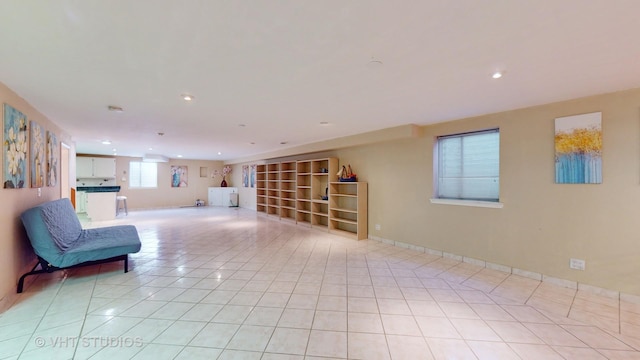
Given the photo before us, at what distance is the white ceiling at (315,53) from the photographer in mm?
1469

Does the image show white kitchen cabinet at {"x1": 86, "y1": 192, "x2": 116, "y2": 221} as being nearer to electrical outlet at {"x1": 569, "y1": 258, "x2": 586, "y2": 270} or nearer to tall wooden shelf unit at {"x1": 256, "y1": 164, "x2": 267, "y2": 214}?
tall wooden shelf unit at {"x1": 256, "y1": 164, "x2": 267, "y2": 214}

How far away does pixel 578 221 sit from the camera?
2.99m

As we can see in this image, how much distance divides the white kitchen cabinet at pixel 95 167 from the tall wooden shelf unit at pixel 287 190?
269 inches

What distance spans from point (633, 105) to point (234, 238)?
6.20 m

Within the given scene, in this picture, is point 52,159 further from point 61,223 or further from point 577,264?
point 577,264

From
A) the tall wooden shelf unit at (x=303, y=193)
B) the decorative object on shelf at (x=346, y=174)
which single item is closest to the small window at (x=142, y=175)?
the tall wooden shelf unit at (x=303, y=193)

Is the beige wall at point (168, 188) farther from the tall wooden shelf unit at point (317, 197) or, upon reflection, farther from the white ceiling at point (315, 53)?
the white ceiling at point (315, 53)

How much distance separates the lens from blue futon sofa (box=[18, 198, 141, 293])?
293cm

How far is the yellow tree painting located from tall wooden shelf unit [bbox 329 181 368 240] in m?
3.13

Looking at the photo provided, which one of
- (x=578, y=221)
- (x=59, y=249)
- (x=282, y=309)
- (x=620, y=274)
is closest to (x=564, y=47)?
(x=578, y=221)

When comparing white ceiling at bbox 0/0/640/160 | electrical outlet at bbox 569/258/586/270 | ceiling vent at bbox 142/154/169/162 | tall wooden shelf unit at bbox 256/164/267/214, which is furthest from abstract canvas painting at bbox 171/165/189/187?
electrical outlet at bbox 569/258/586/270

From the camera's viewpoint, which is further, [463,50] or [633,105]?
[633,105]

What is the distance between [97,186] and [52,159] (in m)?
5.94

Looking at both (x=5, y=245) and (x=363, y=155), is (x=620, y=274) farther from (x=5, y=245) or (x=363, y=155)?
(x=5, y=245)
